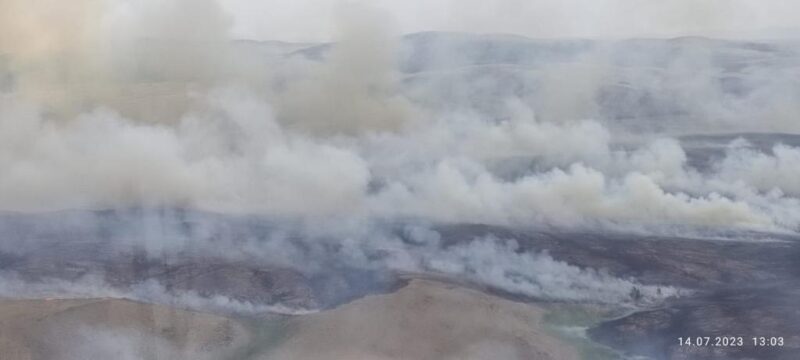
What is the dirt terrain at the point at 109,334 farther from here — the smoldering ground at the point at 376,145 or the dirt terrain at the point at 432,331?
the dirt terrain at the point at 432,331

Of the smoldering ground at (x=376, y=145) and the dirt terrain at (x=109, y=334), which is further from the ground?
the smoldering ground at (x=376, y=145)

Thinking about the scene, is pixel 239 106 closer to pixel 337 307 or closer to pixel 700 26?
pixel 337 307

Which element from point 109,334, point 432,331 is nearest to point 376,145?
point 432,331

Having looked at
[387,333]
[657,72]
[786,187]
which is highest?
[657,72]

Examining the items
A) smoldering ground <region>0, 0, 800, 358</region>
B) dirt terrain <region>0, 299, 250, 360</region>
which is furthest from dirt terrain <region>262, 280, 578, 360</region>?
dirt terrain <region>0, 299, 250, 360</region>

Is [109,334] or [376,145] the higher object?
[376,145]

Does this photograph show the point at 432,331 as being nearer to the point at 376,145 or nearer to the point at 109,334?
the point at 376,145

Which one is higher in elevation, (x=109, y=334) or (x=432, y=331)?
(x=432, y=331)

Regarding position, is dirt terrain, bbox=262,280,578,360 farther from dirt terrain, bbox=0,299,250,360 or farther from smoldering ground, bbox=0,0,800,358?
dirt terrain, bbox=0,299,250,360

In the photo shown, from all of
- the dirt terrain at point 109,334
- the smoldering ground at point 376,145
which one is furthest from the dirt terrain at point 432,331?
the dirt terrain at point 109,334

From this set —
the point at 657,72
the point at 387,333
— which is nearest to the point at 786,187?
the point at 657,72

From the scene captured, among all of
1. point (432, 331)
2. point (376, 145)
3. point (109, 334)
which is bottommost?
point (109, 334)
